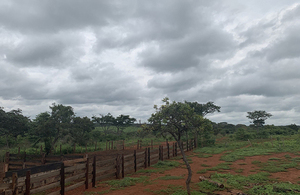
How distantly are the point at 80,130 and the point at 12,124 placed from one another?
10.9 metres

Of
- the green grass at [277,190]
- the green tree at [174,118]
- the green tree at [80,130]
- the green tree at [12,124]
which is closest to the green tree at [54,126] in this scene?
the green tree at [80,130]

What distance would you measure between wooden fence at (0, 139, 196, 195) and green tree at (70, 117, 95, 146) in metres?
16.9

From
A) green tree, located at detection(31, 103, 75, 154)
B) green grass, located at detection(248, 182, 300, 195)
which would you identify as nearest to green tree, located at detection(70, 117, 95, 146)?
green tree, located at detection(31, 103, 75, 154)

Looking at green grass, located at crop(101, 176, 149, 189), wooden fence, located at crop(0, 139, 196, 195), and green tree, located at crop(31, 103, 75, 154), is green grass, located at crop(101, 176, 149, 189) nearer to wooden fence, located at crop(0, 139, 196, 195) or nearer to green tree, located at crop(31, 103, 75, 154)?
wooden fence, located at crop(0, 139, 196, 195)

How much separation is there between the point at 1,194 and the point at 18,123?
30.9 meters

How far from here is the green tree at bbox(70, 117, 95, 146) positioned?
98.3 feet

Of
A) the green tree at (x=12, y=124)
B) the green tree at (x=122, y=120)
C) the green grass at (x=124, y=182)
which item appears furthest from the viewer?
the green tree at (x=122, y=120)

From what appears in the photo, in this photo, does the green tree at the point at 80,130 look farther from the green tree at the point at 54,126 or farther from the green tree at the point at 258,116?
the green tree at the point at 258,116

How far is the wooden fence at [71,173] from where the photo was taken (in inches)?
277

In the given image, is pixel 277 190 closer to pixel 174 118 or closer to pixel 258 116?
pixel 174 118

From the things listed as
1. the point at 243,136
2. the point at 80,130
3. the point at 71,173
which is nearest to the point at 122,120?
the point at 80,130

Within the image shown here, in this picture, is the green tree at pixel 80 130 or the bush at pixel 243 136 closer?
the green tree at pixel 80 130

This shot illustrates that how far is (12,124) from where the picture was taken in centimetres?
3131

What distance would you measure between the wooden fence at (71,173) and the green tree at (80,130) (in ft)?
55.4
